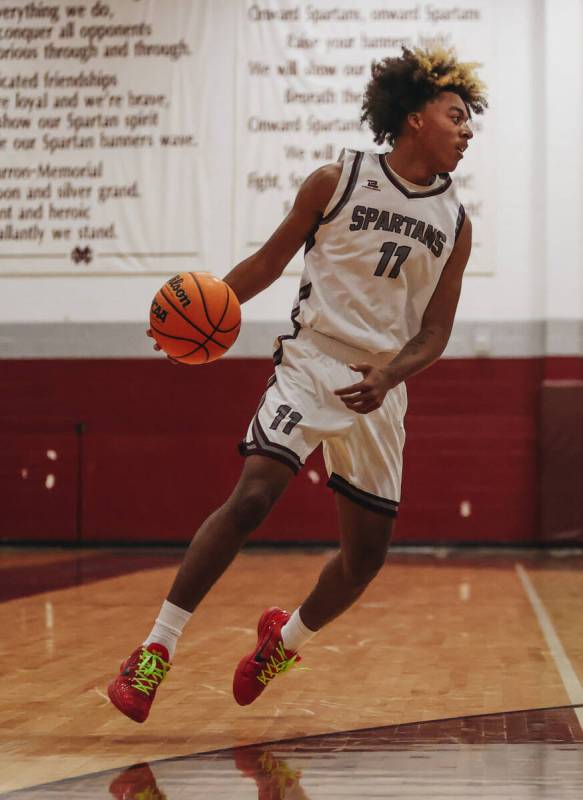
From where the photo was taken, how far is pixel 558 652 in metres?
4.34

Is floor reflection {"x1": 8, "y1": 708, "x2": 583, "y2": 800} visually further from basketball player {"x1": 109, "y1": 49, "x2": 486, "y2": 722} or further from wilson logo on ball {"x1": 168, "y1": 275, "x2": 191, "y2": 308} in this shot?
wilson logo on ball {"x1": 168, "y1": 275, "x2": 191, "y2": 308}

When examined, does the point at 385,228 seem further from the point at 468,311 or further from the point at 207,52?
the point at 207,52

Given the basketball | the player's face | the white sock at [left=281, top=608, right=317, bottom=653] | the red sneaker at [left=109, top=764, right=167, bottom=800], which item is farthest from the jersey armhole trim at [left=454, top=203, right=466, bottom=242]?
the red sneaker at [left=109, top=764, right=167, bottom=800]

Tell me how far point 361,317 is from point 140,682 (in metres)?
1.10

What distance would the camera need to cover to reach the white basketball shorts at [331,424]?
295cm

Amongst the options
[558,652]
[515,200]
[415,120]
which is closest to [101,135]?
[515,200]

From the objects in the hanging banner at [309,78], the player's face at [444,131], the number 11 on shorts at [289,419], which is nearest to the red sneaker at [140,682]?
the number 11 on shorts at [289,419]

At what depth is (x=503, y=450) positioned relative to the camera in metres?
8.71

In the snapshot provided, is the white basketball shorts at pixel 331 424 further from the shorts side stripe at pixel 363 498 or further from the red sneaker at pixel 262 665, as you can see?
the red sneaker at pixel 262 665

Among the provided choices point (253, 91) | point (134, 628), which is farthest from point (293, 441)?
point (253, 91)

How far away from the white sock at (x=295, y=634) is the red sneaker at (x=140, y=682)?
0.43m

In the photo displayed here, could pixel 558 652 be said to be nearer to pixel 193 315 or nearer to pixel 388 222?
pixel 388 222

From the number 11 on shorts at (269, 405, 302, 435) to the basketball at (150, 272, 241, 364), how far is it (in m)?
0.31

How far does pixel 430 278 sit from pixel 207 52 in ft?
21.0
